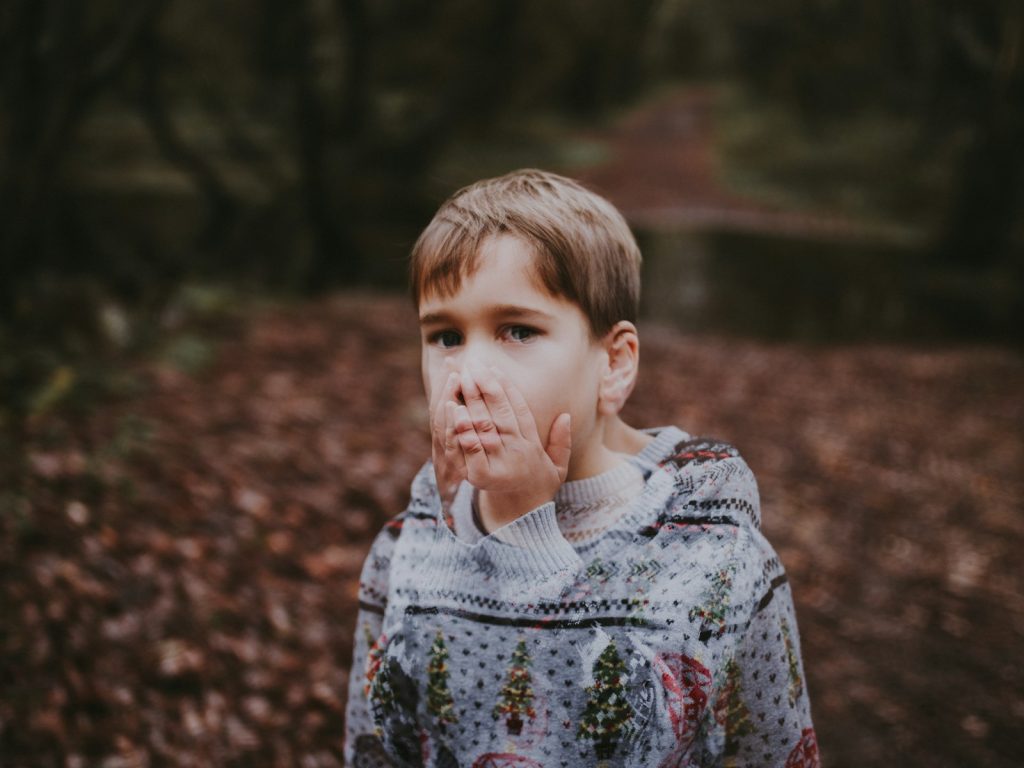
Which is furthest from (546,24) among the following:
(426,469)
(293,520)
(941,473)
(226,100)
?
(426,469)

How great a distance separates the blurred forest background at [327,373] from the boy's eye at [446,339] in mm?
2413

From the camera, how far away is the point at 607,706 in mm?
1556

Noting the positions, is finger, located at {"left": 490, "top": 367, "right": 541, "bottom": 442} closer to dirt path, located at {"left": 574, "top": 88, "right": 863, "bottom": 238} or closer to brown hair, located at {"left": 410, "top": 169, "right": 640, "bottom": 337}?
brown hair, located at {"left": 410, "top": 169, "right": 640, "bottom": 337}

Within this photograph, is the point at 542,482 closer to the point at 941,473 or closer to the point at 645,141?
the point at 941,473

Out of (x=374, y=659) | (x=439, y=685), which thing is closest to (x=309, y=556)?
(x=374, y=659)

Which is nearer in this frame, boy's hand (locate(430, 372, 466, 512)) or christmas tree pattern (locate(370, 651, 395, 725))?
boy's hand (locate(430, 372, 466, 512))

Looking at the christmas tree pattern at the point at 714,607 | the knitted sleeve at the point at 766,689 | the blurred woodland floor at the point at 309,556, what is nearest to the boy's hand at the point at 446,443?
the christmas tree pattern at the point at 714,607

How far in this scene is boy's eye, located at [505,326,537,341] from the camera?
1615 millimetres

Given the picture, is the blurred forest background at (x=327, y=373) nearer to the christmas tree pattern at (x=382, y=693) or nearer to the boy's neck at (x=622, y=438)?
the christmas tree pattern at (x=382, y=693)

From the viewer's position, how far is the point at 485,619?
1.63m

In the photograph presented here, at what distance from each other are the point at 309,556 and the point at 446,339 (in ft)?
11.0

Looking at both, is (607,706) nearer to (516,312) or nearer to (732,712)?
(732,712)

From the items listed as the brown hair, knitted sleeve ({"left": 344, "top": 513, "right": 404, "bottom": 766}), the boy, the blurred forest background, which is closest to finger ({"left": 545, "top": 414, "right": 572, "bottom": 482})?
the boy

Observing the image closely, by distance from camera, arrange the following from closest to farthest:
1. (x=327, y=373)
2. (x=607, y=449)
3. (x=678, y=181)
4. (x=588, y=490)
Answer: (x=588, y=490), (x=607, y=449), (x=327, y=373), (x=678, y=181)
